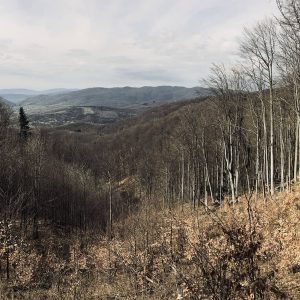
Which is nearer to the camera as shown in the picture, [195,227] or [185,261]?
[185,261]

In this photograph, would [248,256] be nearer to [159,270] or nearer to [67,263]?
[159,270]

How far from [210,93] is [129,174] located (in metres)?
65.0

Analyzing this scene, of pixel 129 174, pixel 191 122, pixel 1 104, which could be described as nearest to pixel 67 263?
pixel 191 122

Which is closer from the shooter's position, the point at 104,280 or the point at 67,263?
the point at 104,280

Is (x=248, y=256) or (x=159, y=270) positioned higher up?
(x=248, y=256)

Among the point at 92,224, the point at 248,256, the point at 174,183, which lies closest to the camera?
the point at 248,256

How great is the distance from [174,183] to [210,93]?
110 ft

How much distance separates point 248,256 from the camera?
4352 millimetres

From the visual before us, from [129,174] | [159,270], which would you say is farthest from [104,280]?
[129,174]

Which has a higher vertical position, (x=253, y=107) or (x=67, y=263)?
(x=253, y=107)

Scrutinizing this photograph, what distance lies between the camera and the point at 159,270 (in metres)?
20.1

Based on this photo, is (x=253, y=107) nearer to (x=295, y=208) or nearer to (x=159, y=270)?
(x=295, y=208)

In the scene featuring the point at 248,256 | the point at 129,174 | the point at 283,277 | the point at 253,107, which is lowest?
the point at 129,174

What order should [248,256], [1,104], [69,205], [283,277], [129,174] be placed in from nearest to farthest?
[248,256] → [283,277] → [69,205] → [1,104] → [129,174]
